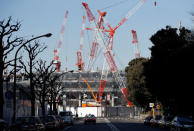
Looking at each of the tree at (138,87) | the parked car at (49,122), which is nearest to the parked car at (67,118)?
the tree at (138,87)

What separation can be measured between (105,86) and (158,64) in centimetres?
13370


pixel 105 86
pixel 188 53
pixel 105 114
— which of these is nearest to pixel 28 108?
pixel 188 53

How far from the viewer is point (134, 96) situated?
86.3 m

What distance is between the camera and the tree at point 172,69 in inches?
1781

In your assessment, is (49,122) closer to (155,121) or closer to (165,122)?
(165,122)

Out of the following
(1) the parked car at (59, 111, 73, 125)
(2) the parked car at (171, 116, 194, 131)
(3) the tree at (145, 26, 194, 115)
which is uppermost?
(3) the tree at (145, 26, 194, 115)

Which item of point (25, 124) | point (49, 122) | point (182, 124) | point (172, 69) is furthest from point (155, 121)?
point (25, 124)

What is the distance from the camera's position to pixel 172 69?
47.7 meters

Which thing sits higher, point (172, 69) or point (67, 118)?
point (172, 69)

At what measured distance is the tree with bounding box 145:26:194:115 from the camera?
148 ft

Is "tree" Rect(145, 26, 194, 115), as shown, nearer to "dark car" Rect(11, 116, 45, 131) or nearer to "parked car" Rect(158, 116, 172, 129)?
"parked car" Rect(158, 116, 172, 129)

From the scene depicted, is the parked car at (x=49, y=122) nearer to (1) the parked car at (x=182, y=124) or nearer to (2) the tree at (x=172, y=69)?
(1) the parked car at (x=182, y=124)

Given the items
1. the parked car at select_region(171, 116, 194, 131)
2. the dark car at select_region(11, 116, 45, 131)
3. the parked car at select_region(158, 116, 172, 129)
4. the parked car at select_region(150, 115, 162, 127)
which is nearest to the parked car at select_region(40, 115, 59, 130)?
the dark car at select_region(11, 116, 45, 131)

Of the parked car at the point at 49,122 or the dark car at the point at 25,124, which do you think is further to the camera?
the parked car at the point at 49,122
